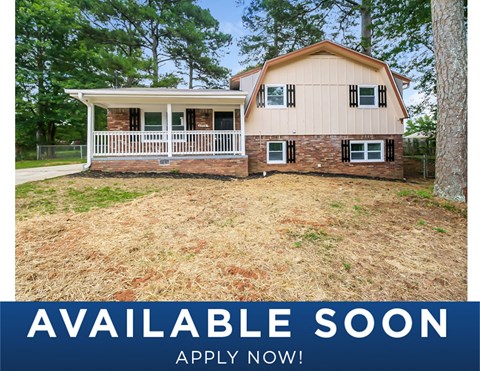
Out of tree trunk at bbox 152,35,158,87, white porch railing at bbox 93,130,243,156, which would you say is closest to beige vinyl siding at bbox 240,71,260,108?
white porch railing at bbox 93,130,243,156

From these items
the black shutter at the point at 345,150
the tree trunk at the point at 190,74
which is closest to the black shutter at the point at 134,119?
the tree trunk at the point at 190,74

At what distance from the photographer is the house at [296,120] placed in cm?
720

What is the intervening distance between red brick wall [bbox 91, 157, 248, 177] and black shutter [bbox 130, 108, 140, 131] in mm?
1777

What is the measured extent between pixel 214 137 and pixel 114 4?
7.81 m

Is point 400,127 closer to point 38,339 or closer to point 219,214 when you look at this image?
point 219,214

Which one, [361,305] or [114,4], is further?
[114,4]

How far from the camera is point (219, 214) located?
311 centimetres

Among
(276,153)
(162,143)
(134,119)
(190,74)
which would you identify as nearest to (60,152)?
(134,119)

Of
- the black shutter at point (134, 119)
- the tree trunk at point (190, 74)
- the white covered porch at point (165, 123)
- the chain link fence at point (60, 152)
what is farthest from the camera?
the chain link fence at point (60, 152)

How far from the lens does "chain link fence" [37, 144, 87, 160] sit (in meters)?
12.4

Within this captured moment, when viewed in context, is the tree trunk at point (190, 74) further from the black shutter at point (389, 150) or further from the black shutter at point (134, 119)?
the black shutter at point (389, 150)

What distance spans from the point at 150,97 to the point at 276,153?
4.23m

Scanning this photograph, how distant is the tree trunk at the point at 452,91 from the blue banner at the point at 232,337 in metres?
3.14
